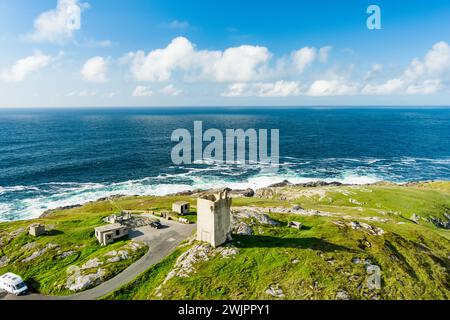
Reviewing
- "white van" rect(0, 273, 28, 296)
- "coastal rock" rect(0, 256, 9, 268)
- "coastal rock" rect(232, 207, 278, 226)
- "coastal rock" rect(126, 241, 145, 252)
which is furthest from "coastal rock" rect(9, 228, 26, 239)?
"coastal rock" rect(232, 207, 278, 226)

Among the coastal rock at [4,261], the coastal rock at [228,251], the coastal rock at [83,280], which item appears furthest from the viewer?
the coastal rock at [4,261]

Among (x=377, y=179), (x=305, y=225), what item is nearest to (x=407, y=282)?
(x=305, y=225)

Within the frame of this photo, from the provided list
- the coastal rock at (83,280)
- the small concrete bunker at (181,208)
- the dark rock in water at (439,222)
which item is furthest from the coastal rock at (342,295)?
the dark rock in water at (439,222)

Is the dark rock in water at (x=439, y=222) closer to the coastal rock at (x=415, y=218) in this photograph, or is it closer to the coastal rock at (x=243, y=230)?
the coastal rock at (x=415, y=218)

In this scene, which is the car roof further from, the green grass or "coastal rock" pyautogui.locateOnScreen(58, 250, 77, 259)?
"coastal rock" pyautogui.locateOnScreen(58, 250, 77, 259)

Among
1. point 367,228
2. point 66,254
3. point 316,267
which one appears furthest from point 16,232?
point 367,228

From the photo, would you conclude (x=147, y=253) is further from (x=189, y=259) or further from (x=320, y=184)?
(x=320, y=184)
